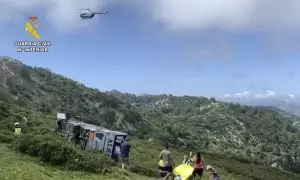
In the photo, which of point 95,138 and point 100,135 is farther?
point 95,138

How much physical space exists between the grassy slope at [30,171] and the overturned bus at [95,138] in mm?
6184

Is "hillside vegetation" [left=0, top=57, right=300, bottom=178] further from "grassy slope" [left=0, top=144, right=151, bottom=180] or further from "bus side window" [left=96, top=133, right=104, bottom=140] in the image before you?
"grassy slope" [left=0, top=144, right=151, bottom=180]

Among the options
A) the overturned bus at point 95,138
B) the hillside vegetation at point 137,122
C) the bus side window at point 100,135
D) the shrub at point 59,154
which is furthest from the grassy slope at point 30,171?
the hillside vegetation at point 137,122

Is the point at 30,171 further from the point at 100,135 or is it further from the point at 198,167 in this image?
the point at 100,135

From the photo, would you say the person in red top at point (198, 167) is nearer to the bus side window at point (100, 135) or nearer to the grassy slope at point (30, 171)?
the grassy slope at point (30, 171)

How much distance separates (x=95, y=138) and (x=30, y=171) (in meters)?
13.0

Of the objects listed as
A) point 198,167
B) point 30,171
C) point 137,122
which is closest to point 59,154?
point 30,171

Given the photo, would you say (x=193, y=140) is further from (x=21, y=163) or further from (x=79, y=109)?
(x=21, y=163)

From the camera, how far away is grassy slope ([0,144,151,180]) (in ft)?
61.5

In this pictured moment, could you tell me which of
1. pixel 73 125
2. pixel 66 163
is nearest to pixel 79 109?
pixel 73 125

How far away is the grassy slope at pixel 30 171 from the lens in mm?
18734

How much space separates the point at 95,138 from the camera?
Answer: 32.8 m

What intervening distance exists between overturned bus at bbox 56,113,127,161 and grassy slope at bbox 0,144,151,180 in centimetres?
618

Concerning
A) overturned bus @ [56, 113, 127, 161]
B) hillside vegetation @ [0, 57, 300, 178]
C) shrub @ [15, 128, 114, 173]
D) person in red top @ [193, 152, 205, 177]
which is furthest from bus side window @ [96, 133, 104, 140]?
hillside vegetation @ [0, 57, 300, 178]
